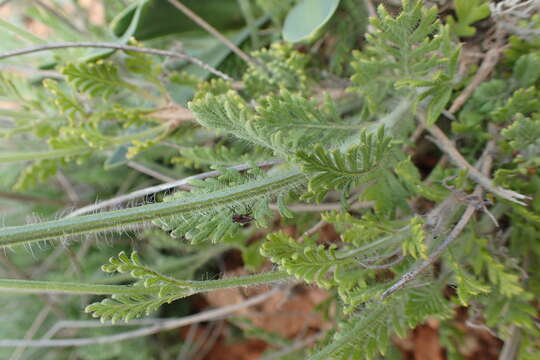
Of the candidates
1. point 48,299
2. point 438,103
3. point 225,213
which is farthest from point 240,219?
point 48,299

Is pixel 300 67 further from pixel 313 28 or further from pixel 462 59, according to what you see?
pixel 462 59

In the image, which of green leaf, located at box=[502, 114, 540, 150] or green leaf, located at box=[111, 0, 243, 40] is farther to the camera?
green leaf, located at box=[111, 0, 243, 40]

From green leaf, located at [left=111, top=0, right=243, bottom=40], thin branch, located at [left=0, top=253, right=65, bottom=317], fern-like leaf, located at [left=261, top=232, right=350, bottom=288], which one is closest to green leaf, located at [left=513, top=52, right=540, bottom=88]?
fern-like leaf, located at [left=261, top=232, right=350, bottom=288]

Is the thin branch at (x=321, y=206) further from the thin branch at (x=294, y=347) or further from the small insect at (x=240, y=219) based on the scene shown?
the thin branch at (x=294, y=347)

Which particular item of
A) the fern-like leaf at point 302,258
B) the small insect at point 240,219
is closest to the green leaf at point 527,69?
the fern-like leaf at point 302,258

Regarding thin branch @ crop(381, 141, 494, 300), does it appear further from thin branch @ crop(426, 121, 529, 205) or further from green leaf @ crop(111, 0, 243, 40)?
green leaf @ crop(111, 0, 243, 40)

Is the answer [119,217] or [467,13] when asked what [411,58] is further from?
[119,217]
